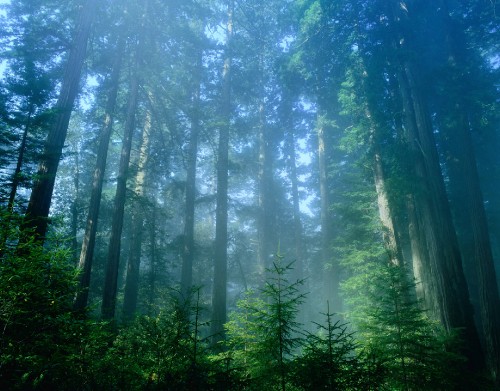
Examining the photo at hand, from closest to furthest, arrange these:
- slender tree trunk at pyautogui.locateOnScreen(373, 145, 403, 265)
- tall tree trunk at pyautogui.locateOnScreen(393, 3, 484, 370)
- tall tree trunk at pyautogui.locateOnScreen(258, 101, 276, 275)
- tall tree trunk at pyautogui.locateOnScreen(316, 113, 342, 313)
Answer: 1. tall tree trunk at pyautogui.locateOnScreen(393, 3, 484, 370)
2. slender tree trunk at pyautogui.locateOnScreen(373, 145, 403, 265)
3. tall tree trunk at pyautogui.locateOnScreen(316, 113, 342, 313)
4. tall tree trunk at pyautogui.locateOnScreen(258, 101, 276, 275)

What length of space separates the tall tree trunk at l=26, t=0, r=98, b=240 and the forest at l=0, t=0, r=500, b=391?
0.15ft

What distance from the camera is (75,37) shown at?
788 centimetres

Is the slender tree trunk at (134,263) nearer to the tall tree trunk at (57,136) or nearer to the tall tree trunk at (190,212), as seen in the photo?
the tall tree trunk at (190,212)

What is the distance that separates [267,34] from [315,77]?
7.76 metres

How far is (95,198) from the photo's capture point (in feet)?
34.2

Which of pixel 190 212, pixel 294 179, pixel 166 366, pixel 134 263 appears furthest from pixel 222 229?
pixel 294 179

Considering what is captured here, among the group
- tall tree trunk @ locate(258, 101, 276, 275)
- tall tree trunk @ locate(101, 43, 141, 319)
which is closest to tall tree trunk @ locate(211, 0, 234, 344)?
tall tree trunk @ locate(101, 43, 141, 319)

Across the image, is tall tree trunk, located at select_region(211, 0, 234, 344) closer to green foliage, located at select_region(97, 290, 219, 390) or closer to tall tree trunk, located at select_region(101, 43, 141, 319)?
tall tree trunk, located at select_region(101, 43, 141, 319)

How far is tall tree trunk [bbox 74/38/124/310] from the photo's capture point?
29.9 feet

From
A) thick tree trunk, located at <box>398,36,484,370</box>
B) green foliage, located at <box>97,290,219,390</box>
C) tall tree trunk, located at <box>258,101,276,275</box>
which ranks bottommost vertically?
green foliage, located at <box>97,290,219,390</box>

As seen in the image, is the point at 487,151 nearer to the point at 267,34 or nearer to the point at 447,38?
the point at 447,38

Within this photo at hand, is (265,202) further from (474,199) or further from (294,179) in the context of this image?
(474,199)

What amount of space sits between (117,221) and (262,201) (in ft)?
35.5

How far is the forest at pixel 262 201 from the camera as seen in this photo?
3.31 meters
